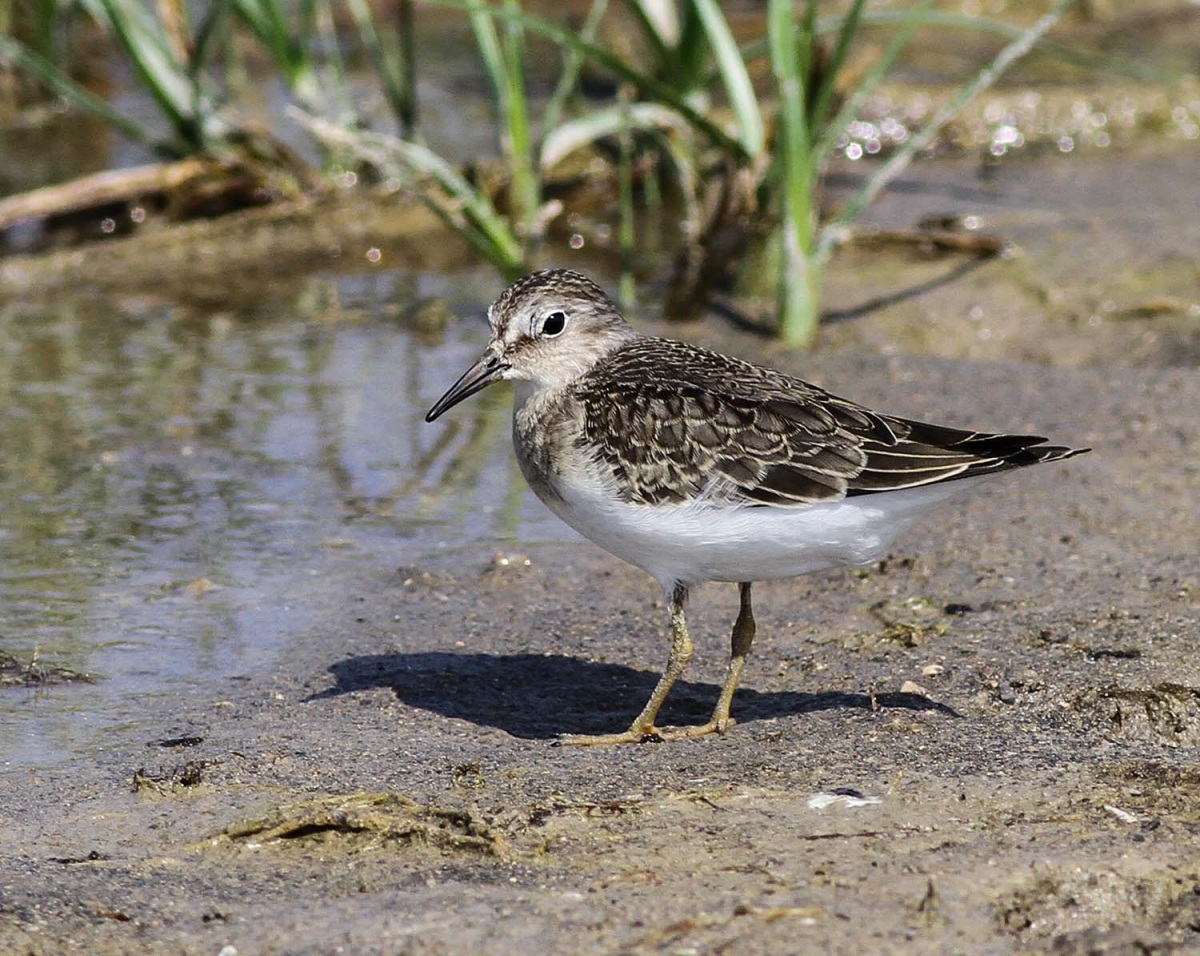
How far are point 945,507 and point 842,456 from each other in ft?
5.96

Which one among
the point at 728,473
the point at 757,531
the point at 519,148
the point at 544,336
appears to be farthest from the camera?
the point at 519,148

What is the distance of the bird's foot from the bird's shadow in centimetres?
13

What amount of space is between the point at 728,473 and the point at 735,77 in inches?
151

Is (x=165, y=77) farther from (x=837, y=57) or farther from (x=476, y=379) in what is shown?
(x=476, y=379)

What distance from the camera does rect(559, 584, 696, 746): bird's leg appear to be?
16.8 ft

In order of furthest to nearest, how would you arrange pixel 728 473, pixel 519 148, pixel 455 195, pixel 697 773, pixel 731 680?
pixel 519 148
pixel 455 195
pixel 731 680
pixel 728 473
pixel 697 773

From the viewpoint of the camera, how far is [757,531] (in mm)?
5051

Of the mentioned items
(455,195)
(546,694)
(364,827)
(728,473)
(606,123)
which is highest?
(606,123)

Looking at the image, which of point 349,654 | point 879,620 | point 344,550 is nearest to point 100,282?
point 344,550

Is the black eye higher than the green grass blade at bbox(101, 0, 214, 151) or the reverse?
the reverse

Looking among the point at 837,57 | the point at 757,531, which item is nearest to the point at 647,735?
the point at 757,531

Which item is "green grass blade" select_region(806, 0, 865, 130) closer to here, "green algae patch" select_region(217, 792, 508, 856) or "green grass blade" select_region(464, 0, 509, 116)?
"green grass blade" select_region(464, 0, 509, 116)

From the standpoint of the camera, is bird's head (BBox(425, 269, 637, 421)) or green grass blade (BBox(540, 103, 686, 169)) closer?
bird's head (BBox(425, 269, 637, 421))

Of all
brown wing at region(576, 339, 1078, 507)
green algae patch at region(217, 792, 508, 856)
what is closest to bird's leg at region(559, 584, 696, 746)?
brown wing at region(576, 339, 1078, 507)
